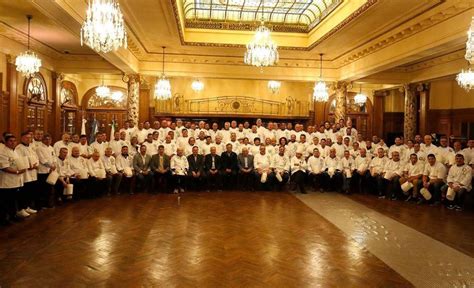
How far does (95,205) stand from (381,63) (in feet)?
26.5

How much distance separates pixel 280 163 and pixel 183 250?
5721 millimetres

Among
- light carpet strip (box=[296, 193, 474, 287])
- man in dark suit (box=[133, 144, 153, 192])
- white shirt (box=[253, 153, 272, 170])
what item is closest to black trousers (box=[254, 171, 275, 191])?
white shirt (box=[253, 153, 272, 170])

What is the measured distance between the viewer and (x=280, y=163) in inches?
403

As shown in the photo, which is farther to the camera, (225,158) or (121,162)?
(225,158)

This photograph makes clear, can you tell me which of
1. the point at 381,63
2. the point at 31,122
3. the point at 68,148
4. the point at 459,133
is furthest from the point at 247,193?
the point at 459,133

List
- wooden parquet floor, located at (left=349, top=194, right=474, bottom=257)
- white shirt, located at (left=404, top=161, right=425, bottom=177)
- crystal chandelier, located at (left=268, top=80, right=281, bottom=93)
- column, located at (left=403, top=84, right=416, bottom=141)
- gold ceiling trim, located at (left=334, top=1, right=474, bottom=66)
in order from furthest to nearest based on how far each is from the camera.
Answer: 1. crystal chandelier, located at (left=268, top=80, right=281, bottom=93)
2. column, located at (left=403, top=84, right=416, bottom=141)
3. white shirt, located at (left=404, top=161, right=425, bottom=177)
4. gold ceiling trim, located at (left=334, top=1, right=474, bottom=66)
5. wooden parquet floor, located at (left=349, top=194, right=474, bottom=257)

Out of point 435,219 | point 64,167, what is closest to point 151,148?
point 64,167

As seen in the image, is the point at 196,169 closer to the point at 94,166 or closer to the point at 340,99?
the point at 94,166

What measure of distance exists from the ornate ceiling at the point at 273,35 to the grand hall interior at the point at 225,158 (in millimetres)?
63

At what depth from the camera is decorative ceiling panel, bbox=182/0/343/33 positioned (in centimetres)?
916

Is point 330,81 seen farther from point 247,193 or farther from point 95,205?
point 95,205

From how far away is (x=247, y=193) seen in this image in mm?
9633

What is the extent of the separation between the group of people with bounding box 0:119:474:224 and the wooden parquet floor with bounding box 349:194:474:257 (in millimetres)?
586

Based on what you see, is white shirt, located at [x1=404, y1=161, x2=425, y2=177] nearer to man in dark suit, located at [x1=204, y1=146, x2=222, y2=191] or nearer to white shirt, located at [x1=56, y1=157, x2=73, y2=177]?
man in dark suit, located at [x1=204, y1=146, x2=222, y2=191]
